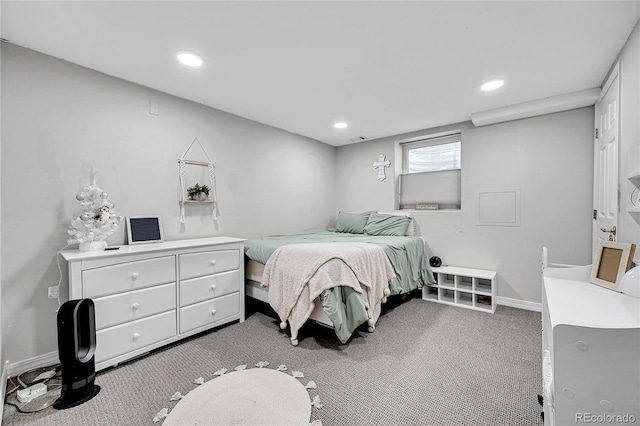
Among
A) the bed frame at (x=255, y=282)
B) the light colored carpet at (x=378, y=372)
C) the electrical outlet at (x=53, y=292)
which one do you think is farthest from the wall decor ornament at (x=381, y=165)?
the electrical outlet at (x=53, y=292)

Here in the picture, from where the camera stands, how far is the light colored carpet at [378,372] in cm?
155

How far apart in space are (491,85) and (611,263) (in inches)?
71.7

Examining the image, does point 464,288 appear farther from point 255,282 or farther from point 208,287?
point 208,287

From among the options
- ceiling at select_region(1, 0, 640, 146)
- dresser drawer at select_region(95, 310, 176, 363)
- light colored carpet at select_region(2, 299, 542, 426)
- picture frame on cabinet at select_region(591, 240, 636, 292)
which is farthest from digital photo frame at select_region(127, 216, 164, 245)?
picture frame on cabinet at select_region(591, 240, 636, 292)

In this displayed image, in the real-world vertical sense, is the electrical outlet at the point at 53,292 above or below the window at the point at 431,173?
below

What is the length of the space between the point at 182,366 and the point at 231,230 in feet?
5.19

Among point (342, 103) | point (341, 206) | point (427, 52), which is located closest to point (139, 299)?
point (342, 103)

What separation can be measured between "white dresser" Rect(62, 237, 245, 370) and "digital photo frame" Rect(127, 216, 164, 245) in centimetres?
11

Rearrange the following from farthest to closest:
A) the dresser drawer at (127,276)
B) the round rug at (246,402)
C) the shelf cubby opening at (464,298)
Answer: the shelf cubby opening at (464,298) < the dresser drawer at (127,276) < the round rug at (246,402)

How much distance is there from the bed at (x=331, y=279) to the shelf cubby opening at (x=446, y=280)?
0.44 meters

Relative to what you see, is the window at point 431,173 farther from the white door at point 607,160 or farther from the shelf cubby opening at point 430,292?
the white door at point 607,160

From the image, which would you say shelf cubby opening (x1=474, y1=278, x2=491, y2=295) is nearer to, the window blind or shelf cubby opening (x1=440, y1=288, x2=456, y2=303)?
shelf cubby opening (x1=440, y1=288, x2=456, y2=303)

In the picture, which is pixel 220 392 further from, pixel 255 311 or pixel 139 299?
pixel 255 311

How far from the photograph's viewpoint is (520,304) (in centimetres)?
321
